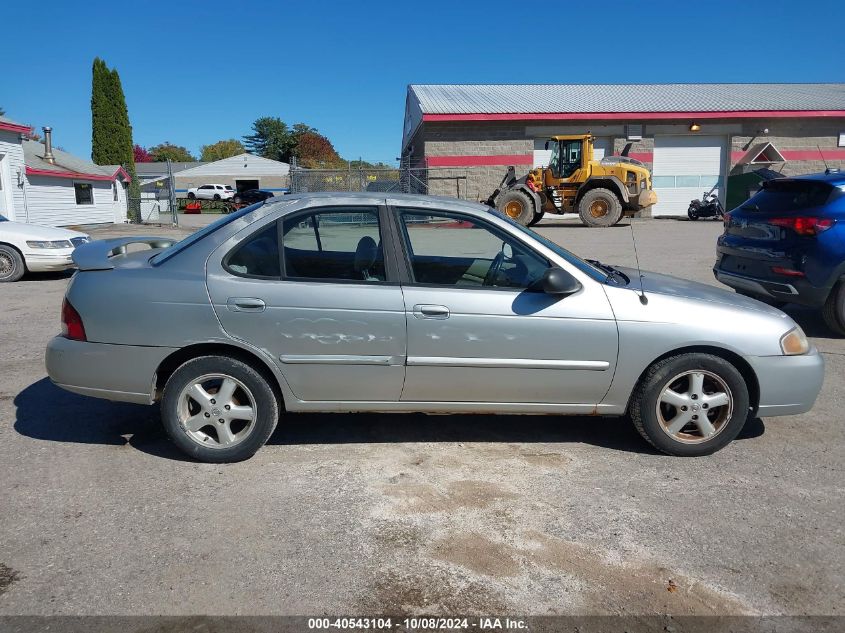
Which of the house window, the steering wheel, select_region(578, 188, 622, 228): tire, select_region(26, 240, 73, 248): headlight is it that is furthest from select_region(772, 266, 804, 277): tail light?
the house window

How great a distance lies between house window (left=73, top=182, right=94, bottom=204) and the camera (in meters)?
27.7

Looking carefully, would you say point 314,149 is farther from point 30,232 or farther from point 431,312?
point 431,312

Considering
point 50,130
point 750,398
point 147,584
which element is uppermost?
point 50,130

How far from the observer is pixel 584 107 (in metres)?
28.9

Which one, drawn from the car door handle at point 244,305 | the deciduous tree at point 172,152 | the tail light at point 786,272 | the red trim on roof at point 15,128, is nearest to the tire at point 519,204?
the tail light at point 786,272

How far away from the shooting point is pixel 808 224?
21.1 feet

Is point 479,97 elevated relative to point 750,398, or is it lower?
elevated

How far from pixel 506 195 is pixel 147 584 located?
740 inches

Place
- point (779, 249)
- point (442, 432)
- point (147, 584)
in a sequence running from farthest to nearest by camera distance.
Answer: point (779, 249), point (442, 432), point (147, 584)

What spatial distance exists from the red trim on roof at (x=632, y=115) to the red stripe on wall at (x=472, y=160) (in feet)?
5.20

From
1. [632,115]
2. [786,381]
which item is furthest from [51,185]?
[786,381]

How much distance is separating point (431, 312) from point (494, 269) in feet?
1.80

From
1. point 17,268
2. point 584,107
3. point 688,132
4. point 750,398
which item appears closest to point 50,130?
point 17,268

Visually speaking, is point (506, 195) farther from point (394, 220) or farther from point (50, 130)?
point (50, 130)
